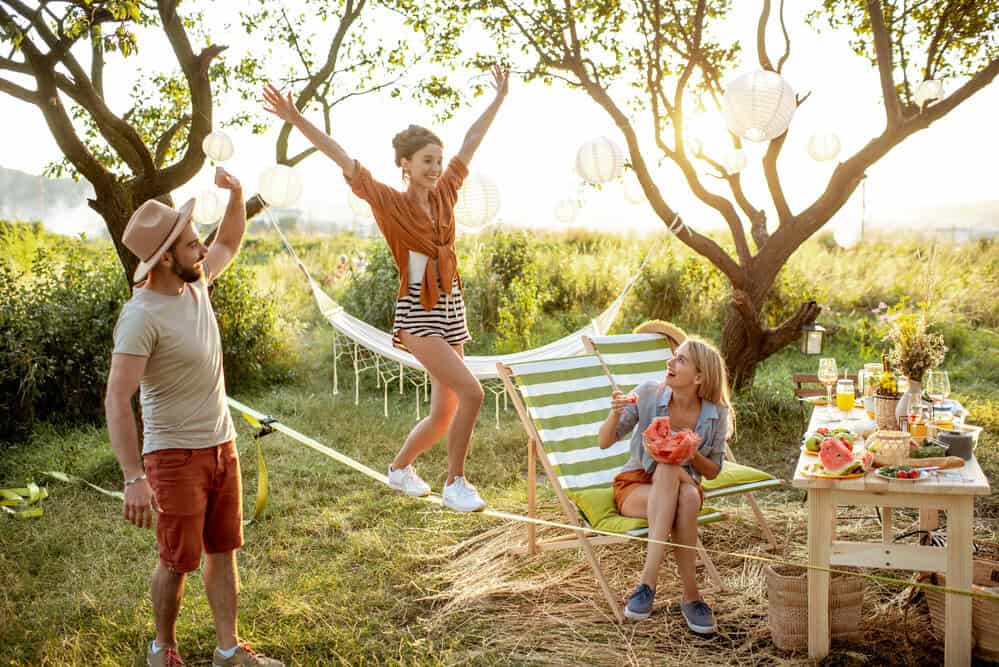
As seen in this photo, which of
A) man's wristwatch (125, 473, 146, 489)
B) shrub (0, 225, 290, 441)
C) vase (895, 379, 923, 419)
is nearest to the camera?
man's wristwatch (125, 473, 146, 489)

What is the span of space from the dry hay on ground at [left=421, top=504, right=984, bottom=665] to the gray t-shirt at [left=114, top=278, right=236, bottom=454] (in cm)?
113

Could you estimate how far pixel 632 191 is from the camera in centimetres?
607

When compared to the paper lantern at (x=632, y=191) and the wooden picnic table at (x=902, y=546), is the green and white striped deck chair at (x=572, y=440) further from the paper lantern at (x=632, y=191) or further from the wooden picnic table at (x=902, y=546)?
the paper lantern at (x=632, y=191)

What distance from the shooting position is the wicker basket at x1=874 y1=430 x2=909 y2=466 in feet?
9.11

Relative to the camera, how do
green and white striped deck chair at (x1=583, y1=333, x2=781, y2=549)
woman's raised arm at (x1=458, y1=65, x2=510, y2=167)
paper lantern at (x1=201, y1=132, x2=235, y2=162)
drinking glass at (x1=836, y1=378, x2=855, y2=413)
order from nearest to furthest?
woman's raised arm at (x1=458, y1=65, x2=510, y2=167) < drinking glass at (x1=836, y1=378, x2=855, y2=413) < green and white striped deck chair at (x1=583, y1=333, x2=781, y2=549) < paper lantern at (x1=201, y1=132, x2=235, y2=162)

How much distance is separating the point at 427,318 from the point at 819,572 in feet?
4.65

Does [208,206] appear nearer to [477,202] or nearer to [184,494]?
[477,202]

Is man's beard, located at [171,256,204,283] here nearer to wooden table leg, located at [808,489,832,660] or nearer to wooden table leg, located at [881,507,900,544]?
wooden table leg, located at [808,489,832,660]

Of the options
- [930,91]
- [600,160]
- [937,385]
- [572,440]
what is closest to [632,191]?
[600,160]

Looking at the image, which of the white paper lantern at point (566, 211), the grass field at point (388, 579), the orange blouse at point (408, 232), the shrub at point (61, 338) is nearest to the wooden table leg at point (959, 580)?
the grass field at point (388, 579)

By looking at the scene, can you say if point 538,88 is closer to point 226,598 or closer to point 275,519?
point 275,519

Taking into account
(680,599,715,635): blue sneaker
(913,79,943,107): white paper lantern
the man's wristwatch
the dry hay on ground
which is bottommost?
the dry hay on ground

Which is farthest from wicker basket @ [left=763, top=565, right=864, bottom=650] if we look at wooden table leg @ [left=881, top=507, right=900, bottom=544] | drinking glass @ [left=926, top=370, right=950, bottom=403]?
drinking glass @ [left=926, top=370, right=950, bottom=403]

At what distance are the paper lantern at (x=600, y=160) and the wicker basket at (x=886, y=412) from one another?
6.77 ft
